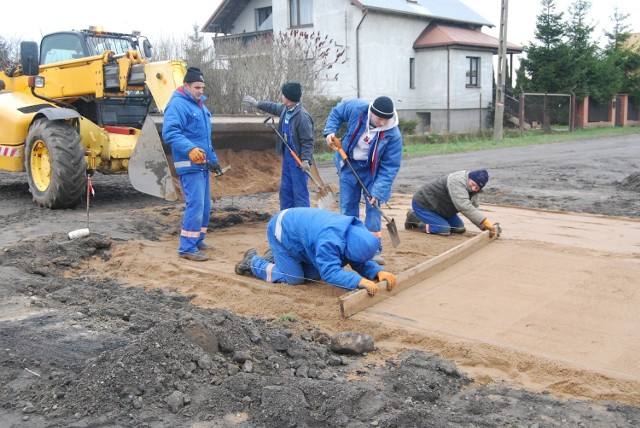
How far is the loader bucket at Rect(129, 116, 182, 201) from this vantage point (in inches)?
311

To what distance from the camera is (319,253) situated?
5.26 meters

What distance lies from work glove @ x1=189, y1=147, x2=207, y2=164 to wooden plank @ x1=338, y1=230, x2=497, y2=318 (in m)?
2.27

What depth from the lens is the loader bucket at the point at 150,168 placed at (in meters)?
7.89

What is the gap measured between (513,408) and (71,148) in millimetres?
6932

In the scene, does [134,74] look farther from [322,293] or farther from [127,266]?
[322,293]

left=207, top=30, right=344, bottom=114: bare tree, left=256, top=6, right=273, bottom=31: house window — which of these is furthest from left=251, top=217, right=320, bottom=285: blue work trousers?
left=256, top=6, right=273, bottom=31: house window

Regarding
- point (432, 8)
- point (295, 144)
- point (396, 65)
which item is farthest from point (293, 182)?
point (432, 8)

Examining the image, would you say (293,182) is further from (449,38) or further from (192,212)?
(449,38)

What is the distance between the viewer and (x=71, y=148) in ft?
29.3

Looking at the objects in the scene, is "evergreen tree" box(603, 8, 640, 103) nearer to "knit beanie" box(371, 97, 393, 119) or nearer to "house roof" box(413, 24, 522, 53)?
"house roof" box(413, 24, 522, 53)

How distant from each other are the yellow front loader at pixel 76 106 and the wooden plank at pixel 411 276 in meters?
4.04

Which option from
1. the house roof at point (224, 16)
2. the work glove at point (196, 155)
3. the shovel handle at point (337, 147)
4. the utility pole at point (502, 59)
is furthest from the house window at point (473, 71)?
the work glove at point (196, 155)

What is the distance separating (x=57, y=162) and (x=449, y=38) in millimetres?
23544

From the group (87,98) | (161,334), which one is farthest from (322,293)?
(87,98)
